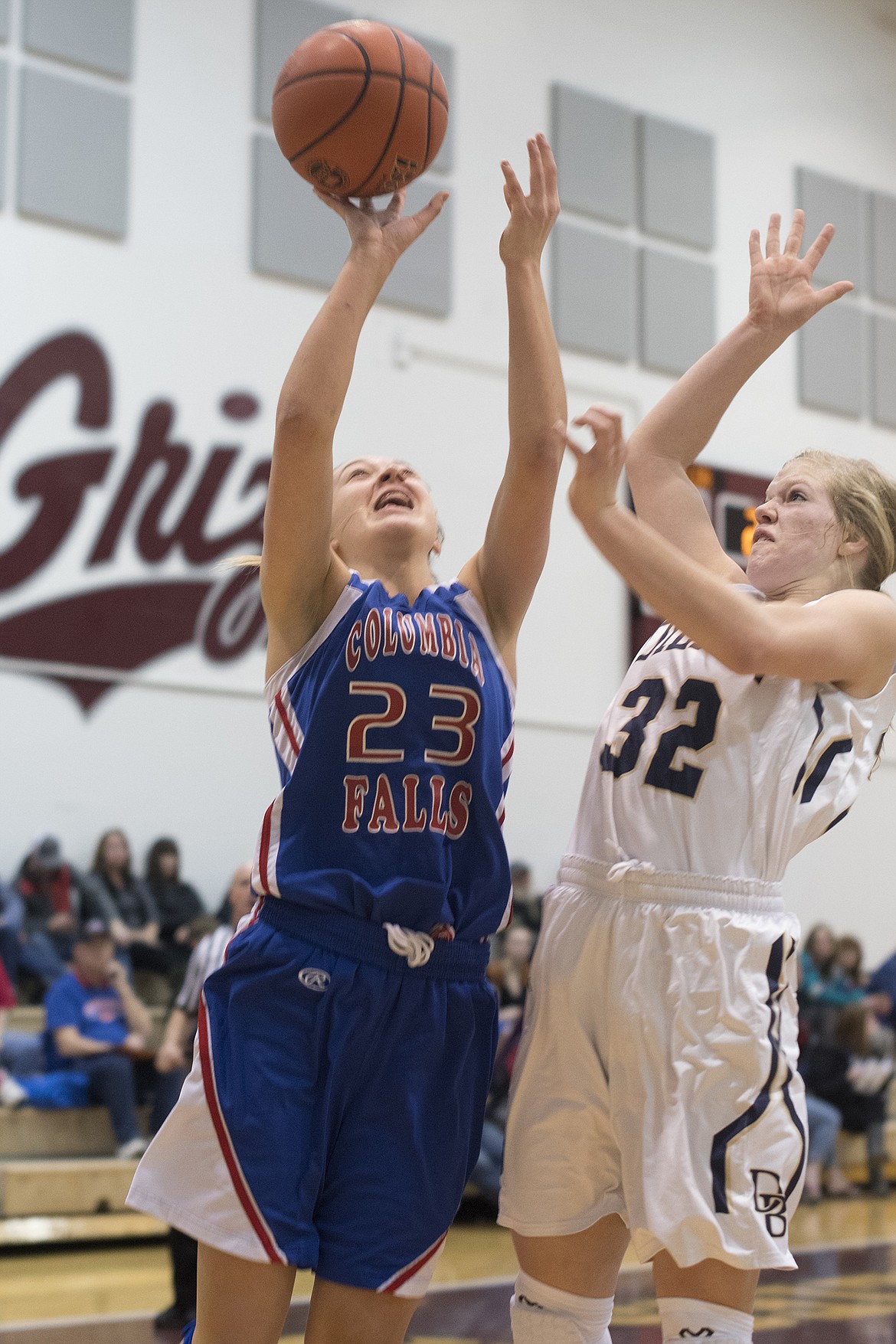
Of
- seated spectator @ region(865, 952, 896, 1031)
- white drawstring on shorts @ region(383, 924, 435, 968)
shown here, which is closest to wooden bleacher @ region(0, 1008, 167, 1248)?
white drawstring on shorts @ region(383, 924, 435, 968)

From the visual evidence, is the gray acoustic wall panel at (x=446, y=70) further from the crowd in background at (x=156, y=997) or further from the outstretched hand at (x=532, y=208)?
the outstretched hand at (x=532, y=208)

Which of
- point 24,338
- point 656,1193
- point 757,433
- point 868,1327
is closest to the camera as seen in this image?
point 656,1193

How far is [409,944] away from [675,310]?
11.1 meters

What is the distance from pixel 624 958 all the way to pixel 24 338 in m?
8.59

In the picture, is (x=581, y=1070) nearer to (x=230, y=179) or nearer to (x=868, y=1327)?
(x=868, y=1327)

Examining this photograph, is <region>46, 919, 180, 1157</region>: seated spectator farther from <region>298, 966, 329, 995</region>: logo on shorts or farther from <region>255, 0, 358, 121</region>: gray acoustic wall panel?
<region>255, 0, 358, 121</region>: gray acoustic wall panel

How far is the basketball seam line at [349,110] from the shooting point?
2816 mm

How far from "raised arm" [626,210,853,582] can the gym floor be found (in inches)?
132

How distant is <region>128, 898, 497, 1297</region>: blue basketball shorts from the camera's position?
2.44m

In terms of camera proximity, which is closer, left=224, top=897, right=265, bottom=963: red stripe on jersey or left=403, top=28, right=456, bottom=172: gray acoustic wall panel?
left=224, top=897, right=265, bottom=963: red stripe on jersey

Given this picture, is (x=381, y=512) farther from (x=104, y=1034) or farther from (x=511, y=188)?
(x=104, y=1034)

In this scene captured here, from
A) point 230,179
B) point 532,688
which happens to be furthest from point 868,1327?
point 230,179

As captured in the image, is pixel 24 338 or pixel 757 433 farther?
pixel 757 433

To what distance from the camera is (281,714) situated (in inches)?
106
